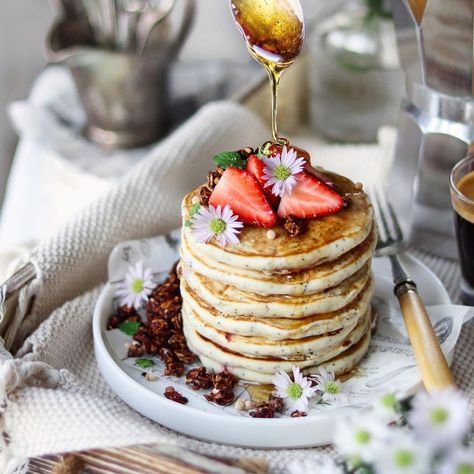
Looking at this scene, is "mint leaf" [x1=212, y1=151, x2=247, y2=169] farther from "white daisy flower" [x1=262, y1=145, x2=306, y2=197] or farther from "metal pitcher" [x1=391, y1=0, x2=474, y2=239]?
"metal pitcher" [x1=391, y1=0, x2=474, y2=239]

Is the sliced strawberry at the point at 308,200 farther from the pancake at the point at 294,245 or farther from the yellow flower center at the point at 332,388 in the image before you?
the yellow flower center at the point at 332,388

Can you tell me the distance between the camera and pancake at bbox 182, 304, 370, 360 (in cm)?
118

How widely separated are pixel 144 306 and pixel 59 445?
0.39 meters

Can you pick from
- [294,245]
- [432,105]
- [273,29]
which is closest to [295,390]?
[294,245]

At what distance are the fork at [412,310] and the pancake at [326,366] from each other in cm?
9

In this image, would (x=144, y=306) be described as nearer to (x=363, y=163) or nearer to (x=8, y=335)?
(x=8, y=335)

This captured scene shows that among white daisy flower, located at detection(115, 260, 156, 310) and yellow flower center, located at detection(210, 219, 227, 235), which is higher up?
yellow flower center, located at detection(210, 219, 227, 235)

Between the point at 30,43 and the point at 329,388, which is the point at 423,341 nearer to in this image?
the point at 329,388

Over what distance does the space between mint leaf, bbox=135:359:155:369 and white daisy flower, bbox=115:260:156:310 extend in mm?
132

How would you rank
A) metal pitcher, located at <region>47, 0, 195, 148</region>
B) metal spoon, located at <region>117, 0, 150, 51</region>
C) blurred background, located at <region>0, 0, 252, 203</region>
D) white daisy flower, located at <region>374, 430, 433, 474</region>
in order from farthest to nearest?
1. blurred background, located at <region>0, 0, 252, 203</region>
2. metal spoon, located at <region>117, 0, 150, 51</region>
3. metal pitcher, located at <region>47, 0, 195, 148</region>
4. white daisy flower, located at <region>374, 430, 433, 474</region>

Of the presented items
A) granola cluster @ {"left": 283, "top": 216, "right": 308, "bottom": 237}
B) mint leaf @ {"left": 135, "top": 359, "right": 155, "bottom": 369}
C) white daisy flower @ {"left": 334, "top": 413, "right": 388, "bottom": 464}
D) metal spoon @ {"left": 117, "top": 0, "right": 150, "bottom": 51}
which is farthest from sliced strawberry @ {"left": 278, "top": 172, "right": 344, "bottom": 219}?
metal spoon @ {"left": 117, "top": 0, "right": 150, "bottom": 51}

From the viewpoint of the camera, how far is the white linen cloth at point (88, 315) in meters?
1.13

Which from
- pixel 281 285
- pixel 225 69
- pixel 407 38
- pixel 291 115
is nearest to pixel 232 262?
pixel 281 285

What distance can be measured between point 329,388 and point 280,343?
3.9 inches
